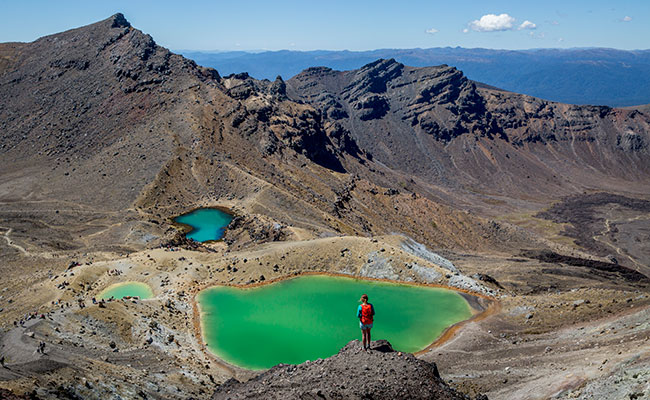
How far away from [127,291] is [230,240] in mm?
29275

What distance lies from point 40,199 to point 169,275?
2339 inches

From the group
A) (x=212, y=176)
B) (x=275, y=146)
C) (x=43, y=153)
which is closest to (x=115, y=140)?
(x=43, y=153)

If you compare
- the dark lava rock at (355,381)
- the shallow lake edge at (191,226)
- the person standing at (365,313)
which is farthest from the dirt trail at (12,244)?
the person standing at (365,313)

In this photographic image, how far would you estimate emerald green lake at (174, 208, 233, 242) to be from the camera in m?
79.8

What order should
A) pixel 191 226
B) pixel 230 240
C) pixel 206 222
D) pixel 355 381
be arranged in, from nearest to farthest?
1. pixel 355 381
2. pixel 230 240
3. pixel 191 226
4. pixel 206 222

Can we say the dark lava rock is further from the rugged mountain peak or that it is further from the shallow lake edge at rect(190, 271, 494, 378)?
the rugged mountain peak

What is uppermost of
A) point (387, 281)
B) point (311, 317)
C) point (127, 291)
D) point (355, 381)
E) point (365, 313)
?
point (365, 313)

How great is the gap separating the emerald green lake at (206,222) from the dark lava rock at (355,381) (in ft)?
179

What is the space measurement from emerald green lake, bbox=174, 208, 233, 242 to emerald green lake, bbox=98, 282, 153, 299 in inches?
1150

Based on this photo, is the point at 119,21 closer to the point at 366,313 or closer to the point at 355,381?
the point at 366,313

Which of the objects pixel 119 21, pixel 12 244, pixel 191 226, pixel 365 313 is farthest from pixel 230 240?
pixel 119 21

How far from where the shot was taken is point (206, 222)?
8638 cm

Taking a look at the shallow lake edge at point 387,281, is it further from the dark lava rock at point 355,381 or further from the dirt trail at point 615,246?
the dirt trail at point 615,246

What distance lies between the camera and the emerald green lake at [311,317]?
3681 cm
